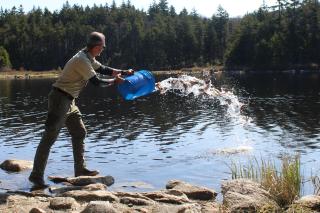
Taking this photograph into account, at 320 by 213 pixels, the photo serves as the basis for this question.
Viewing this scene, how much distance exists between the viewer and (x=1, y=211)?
942 cm

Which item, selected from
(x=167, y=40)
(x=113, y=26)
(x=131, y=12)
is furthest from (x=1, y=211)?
(x=131, y=12)

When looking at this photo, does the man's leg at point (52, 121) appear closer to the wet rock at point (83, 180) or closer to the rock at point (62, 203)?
the wet rock at point (83, 180)

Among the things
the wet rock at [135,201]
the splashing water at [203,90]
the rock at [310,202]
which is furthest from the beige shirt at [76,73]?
the splashing water at [203,90]

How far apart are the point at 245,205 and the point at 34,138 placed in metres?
16.1

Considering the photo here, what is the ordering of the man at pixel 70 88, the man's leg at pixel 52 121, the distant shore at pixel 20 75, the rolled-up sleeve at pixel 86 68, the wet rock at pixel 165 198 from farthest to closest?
the distant shore at pixel 20 75
the man's leg at pixel 52 121
the man at pixel 70 88
the rolled-up sleeve at pixel 86 68
the wet rock at pixel 165 198

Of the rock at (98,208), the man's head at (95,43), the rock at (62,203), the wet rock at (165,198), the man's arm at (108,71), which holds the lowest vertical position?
the wet rock at (165,198)

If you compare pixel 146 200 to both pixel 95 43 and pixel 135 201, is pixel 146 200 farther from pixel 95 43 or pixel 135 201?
pixel 95 43

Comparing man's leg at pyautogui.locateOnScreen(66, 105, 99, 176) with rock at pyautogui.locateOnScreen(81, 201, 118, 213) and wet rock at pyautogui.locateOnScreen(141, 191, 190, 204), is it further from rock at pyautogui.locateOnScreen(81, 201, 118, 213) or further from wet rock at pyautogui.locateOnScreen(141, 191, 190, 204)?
rock at pyautogui.locateOnScreen(81, 201, 118, 213)

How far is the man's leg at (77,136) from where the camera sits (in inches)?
487

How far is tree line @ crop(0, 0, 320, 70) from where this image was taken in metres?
136

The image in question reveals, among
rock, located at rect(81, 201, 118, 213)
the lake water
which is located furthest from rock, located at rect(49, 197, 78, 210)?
the lake water

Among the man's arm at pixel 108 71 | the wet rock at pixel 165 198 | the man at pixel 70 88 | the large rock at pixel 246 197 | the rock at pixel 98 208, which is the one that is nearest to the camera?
the rock at pixel 98 208

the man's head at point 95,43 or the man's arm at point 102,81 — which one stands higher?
the man's head at point 95,43

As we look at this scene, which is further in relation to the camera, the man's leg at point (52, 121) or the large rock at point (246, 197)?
the man's leg at point (52, 121)
